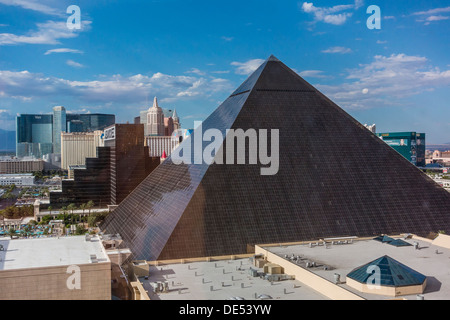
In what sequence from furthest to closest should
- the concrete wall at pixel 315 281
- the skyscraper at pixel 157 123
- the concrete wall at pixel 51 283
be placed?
the skyscraper at pixel 157 123 < the concrete wall at pixel 315 281 < the concrete wall at pixel 51 283

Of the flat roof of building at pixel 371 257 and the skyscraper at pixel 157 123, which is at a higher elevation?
the skyscraper at pixel 157 123

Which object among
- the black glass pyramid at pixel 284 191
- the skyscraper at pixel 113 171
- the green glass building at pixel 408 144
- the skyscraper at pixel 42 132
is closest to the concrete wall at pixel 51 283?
the black glass pyramid at pixel 284 191

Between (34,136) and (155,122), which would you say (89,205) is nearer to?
(155,122)

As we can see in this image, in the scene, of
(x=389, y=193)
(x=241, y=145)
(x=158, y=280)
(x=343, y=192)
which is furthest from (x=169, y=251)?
(x=389, y=193)

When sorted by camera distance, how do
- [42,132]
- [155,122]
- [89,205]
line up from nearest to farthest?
[89,205]
[155,122]
[42,132]

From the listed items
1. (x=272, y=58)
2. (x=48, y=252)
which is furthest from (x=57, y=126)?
(x=48, y=252)

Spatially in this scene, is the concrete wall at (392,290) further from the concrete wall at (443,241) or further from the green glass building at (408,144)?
the green glass building at (408,144)

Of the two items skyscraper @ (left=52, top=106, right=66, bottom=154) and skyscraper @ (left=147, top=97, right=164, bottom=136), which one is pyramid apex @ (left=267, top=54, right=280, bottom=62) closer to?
skyscraper @ (left=147, top=97, right=164, bottom=136)

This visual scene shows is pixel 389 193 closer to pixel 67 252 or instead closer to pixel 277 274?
pixel 277 274
